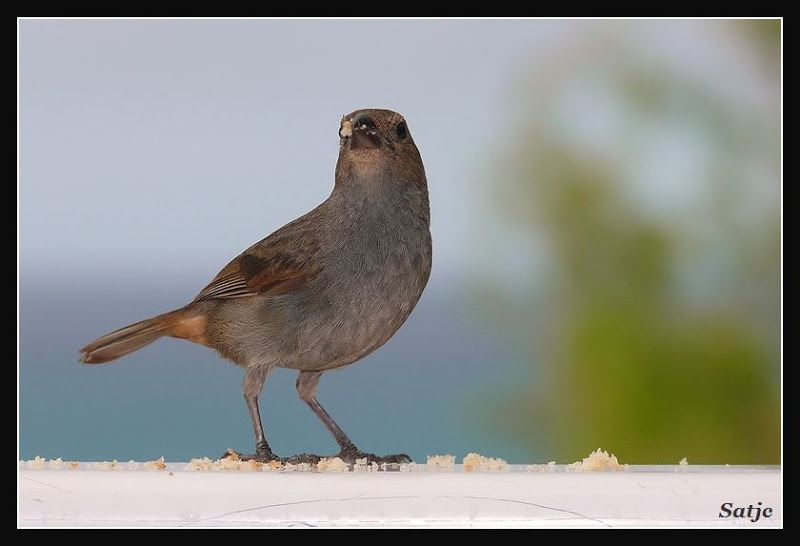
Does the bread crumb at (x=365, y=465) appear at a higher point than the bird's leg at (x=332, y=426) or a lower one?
lower

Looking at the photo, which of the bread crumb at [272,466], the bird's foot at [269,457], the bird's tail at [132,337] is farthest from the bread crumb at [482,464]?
the bird's tail at [132,337]

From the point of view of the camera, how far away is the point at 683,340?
7.87 meters

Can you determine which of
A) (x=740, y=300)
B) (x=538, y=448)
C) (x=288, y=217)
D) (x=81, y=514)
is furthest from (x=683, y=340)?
(x=81, y=514)

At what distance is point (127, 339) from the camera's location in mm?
7312

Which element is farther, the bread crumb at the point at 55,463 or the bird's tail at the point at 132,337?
the bird's tail at the point at 132,337

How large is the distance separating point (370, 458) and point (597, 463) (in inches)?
42.6

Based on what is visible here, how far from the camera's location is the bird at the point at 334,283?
7016 mm

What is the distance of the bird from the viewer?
7016 millimetres

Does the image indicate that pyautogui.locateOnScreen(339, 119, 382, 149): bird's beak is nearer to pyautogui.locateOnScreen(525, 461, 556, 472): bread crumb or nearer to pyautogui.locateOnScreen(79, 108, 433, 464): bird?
pyautogui.locateOnScreen(79, 108, 433, 464): bird

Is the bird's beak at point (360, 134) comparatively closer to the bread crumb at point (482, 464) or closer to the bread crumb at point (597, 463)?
the bread crumb at point (482, 464)

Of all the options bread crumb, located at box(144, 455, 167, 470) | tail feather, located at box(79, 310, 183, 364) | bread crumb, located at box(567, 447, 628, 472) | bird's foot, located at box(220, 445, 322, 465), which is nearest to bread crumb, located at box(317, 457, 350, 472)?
bird's foot, located at box(220, 445, 322, 465)

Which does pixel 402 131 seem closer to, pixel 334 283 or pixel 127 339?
pixel 334 283

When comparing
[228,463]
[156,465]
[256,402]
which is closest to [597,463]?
[256,402]

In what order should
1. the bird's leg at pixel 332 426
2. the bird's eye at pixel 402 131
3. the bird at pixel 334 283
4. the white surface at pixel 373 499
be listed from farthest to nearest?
1. the bird's leg at pixel 332 426
2. the bird's eye at pixel 402 131
3. the bird at pixel 334 283
4. the white surface at pixel 373 499
